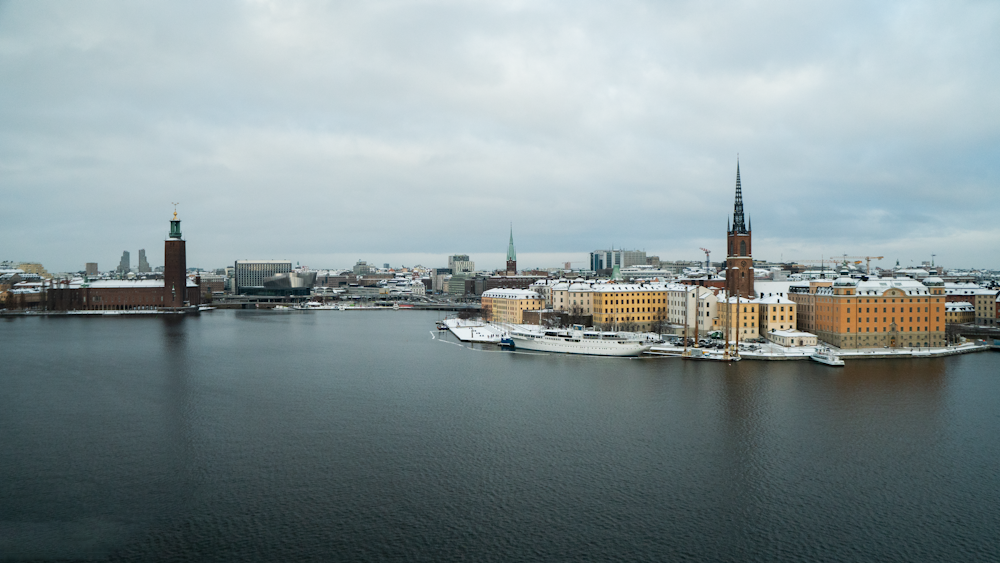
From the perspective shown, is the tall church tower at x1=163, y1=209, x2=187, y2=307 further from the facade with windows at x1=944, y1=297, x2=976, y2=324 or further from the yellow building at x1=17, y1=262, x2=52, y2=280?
the yellow building at x1=17, y1=262, x2=52, y2=280

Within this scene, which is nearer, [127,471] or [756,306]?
[127,471]

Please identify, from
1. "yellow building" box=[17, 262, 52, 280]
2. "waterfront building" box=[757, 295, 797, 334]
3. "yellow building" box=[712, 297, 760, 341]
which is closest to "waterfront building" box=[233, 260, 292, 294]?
"yellow building" box=[17, 262, 52, 280]

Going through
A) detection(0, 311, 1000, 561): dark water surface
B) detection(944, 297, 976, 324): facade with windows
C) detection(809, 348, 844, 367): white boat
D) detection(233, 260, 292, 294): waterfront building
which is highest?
detection(233, 260, 292, 294): waterfront building

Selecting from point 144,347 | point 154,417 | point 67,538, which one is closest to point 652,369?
point 154,417

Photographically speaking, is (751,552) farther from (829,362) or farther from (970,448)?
(829,362)

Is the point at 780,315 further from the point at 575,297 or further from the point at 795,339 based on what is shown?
the point at 575,297

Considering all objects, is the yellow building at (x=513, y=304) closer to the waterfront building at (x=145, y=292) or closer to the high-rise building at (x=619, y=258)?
the waterfront building at (x=145, y=292)

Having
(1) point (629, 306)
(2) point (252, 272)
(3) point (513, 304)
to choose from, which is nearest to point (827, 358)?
(1) point (629, 306)
